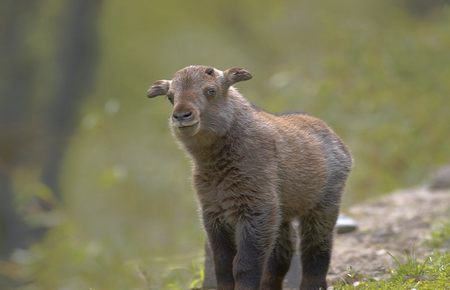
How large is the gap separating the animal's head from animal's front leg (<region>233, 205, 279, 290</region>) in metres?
0.69

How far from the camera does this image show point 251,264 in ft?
24.4

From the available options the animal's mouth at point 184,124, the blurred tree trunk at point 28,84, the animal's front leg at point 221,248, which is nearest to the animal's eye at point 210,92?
the animal's mouth at point 184,124

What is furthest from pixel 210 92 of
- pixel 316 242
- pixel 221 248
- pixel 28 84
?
pixel 28 84

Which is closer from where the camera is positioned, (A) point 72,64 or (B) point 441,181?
(B) point 441,181

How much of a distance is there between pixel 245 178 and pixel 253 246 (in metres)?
0.48

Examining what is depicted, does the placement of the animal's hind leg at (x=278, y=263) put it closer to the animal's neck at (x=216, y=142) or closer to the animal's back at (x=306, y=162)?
the animal's back at (x=306, y=162)

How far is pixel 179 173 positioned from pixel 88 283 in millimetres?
4007

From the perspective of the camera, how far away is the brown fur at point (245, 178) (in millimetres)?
7535

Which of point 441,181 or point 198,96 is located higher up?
point 441,181

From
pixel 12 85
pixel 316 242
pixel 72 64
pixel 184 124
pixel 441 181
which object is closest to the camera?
pixel 184 124

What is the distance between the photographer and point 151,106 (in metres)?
20.5

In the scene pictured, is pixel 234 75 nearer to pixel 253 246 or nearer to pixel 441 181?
pixel 253 246

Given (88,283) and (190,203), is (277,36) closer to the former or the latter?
(190,203)

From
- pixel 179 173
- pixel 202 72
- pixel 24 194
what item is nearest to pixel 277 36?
pixel 179 173
